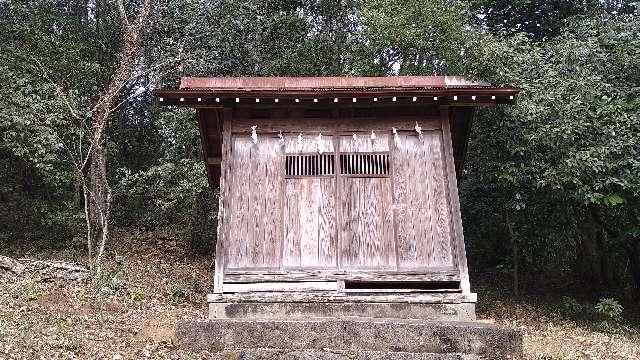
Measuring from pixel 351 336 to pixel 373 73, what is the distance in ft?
40.3

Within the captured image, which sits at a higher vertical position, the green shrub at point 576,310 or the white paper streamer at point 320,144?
the white paper streamer at point 320,144

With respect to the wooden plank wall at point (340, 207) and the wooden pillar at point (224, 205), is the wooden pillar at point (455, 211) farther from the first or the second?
the wooden pillar at point (224, 205)

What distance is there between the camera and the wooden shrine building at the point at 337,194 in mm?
9727

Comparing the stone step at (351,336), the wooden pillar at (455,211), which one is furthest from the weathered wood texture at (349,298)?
the stone step at (351,336)

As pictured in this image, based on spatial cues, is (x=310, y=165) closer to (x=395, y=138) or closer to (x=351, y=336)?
(x=395, y=138)

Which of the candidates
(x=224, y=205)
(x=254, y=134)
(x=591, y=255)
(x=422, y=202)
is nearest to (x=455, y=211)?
(x=422, y=202)

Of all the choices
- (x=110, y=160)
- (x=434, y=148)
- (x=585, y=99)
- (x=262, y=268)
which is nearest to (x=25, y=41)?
(x=110, y=160)

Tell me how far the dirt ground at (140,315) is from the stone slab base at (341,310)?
41.6 inches

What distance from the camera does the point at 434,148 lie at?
34.5ft

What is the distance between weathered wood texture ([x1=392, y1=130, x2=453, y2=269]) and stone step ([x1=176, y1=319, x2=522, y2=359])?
1675 mm

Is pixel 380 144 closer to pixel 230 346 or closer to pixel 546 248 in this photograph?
pixel 230 346

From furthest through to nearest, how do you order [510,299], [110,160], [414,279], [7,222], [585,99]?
[110,160]
[7,222]
[510,299]
[585,99]
[414,279]

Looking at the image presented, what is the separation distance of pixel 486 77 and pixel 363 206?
20.4 ft

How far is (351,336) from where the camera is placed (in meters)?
8.41
